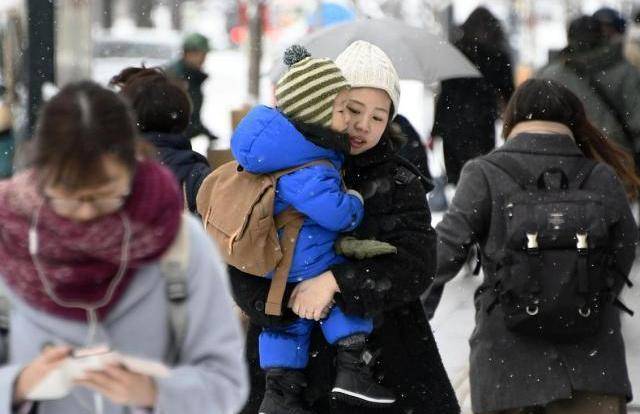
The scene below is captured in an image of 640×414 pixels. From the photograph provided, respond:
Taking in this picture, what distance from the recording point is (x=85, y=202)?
2.56 metres

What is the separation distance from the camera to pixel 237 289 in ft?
13.9

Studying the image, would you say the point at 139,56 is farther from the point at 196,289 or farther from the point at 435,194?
the point at 196,289

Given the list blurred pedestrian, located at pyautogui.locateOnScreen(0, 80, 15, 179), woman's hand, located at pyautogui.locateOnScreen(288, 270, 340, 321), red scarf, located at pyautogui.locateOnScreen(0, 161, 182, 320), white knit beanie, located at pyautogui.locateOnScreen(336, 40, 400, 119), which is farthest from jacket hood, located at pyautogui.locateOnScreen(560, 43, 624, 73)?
red scarf, located at pyautogui.locateOnScreen(0, 161, 182, 320)

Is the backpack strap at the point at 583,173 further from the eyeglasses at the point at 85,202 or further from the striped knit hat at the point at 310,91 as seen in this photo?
the eyeglasses at the point at 85,202

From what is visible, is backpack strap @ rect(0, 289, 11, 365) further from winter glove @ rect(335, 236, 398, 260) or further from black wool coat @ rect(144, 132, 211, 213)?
black wool coat @ rect(144, 132, 211, 213)

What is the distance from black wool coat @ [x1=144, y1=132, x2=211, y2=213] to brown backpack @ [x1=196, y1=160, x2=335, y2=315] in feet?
4.94

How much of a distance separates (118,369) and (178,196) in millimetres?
371

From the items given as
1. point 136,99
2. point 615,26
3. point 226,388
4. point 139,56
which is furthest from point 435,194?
point 139,56

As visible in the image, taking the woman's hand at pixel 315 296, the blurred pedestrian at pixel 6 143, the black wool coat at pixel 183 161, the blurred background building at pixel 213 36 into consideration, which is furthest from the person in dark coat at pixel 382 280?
the blurred pedestrian at pixel 6 143

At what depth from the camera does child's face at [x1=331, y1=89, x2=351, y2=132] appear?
13.6 ft

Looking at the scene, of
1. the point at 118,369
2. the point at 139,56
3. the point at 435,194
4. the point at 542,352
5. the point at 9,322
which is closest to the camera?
the point at 118,369

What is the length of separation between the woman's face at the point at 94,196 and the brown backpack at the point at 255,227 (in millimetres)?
1461

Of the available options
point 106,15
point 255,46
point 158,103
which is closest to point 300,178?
point 158,103

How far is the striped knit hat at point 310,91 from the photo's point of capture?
4.11 meters
